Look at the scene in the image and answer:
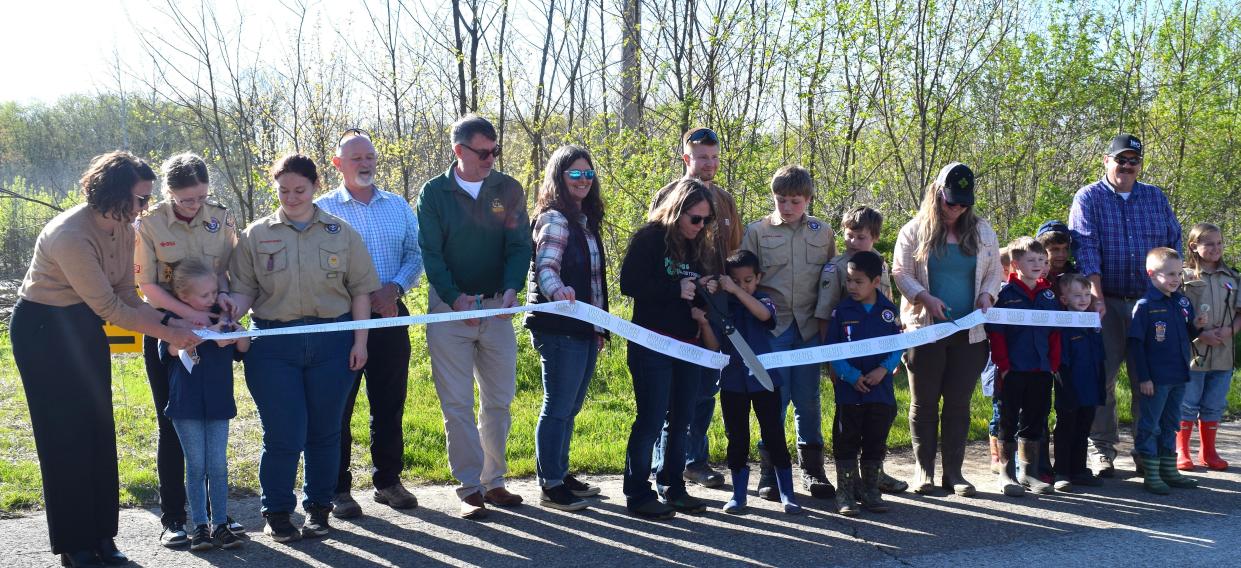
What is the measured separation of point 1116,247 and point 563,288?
147 inches

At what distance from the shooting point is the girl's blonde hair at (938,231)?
18.2 ft

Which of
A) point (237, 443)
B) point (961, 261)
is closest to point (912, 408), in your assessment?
point (961, 261)

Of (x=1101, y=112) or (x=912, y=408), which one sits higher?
(x=1101, y=112)

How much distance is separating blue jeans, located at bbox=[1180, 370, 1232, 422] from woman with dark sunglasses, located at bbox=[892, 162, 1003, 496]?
1691 millimetres

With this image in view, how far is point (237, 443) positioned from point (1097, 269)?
5.83 meters

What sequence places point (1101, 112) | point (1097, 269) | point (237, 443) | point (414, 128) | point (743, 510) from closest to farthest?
point (743, 510) → point (1097, 269) → point (237, 443) → point (1101, 112) → point (414, 128)

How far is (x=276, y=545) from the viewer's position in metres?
4.62

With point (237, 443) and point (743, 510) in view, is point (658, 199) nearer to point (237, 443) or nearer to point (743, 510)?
point (743, 510)

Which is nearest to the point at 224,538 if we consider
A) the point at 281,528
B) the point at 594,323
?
the point at 281,528

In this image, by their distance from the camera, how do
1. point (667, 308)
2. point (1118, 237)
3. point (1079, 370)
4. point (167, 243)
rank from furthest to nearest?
point (1118, 237), point (1079, 370), point (667, 308), point (167, 243)

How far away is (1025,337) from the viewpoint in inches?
224

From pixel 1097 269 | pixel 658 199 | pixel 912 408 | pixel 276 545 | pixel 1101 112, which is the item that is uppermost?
pixel 1101 112

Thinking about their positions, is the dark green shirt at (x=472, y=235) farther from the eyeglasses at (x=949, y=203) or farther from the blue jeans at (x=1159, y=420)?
the blue jeans at (x=1159, y=420)

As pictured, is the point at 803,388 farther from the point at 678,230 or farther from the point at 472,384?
the point at 472,384
